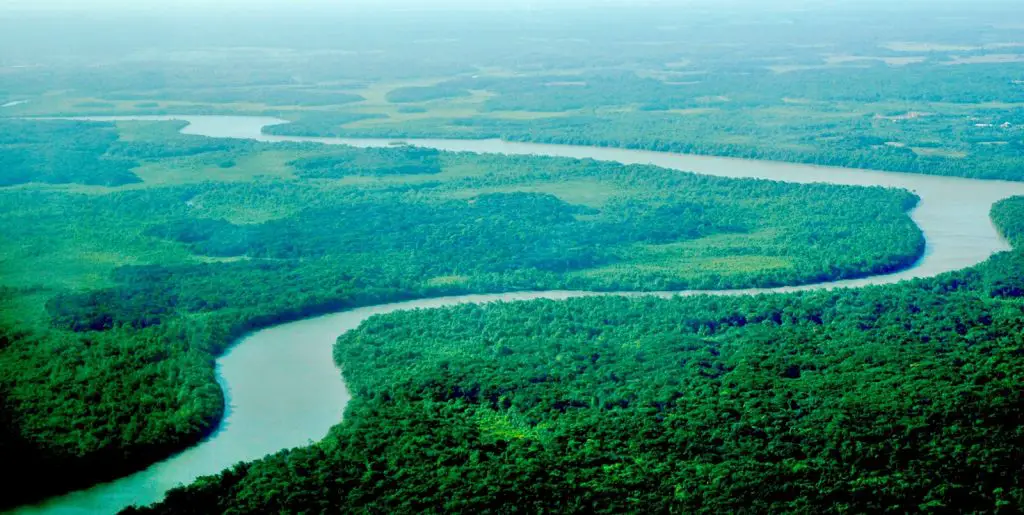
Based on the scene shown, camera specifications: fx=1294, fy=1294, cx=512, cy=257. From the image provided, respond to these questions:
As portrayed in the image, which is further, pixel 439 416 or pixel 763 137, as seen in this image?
pixel 763 137

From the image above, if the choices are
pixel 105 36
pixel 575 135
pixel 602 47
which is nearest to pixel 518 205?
pixel 575 135

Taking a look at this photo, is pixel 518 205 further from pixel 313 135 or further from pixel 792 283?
pixel 313 135

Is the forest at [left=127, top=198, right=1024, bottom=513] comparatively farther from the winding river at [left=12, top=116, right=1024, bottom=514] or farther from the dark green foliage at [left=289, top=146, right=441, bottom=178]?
the dark green foliage at [left=289, top=146, right=441, bottom=178]

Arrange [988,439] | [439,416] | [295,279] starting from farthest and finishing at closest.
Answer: [295,279] → [439,416] → [988,439]

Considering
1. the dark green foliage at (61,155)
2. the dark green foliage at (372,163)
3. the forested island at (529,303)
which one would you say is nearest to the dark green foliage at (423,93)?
the forested island at (529,303)

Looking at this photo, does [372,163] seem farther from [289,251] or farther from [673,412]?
[673,412]

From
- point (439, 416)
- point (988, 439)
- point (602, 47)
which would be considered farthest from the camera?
point (602, 47)

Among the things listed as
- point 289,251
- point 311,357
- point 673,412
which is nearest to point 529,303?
point 311,357
